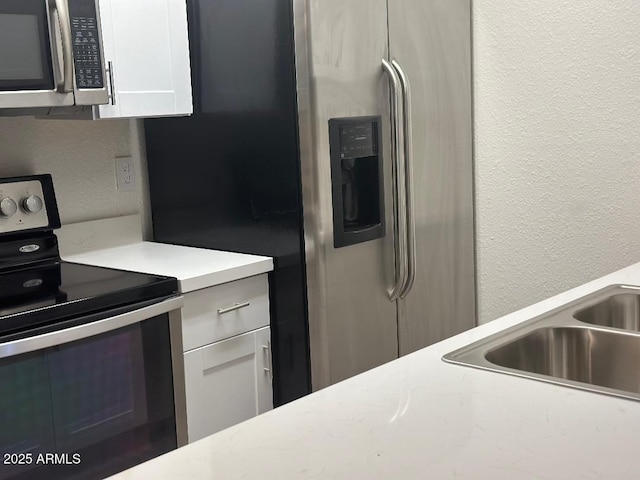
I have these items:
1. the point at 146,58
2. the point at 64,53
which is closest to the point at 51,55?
the point at 64,53

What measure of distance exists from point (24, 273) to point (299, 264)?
806 mm

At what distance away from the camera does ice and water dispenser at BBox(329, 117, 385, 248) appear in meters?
2.38

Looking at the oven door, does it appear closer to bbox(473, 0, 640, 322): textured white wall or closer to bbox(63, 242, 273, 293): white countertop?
bbox(63, 242, 273, 293): white countertop

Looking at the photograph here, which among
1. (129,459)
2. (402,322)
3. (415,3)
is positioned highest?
(415,3)

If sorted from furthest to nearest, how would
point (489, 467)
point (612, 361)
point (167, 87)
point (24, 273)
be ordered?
point (167, 87)
point (24, 273)
point (612, 361)
point (489, 467)

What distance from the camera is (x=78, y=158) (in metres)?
2.64

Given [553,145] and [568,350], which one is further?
[553,145]

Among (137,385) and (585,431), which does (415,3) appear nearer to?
(137,385)

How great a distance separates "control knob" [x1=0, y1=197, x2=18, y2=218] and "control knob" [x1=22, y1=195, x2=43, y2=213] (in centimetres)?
3

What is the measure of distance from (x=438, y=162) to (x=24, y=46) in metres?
1.43

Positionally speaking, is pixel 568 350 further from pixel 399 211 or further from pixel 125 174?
pixel 125 174

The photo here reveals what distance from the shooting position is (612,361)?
1.46 m

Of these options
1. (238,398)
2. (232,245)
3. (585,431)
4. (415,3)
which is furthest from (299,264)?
(585,431)

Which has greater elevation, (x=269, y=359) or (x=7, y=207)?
(x=7, y=207)
